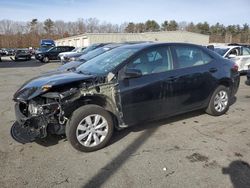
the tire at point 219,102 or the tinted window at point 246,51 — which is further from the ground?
the tinted window at point 246,51

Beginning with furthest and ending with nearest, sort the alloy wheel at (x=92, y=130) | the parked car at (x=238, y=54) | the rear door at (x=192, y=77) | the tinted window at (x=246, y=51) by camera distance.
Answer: the tinted window at (x=246, y=51) → the parked car at (x=238, y=54) → the rear door at (x=192, y=77) → the alloy wheel at (x=92, y=130)

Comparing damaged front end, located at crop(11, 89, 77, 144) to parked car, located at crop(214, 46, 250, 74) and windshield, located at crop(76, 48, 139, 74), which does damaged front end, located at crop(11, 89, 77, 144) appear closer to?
windshield, located at crop(76, 48, 139, 74)

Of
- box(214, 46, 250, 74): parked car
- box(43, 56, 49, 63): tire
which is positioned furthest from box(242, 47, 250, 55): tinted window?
box(43, 56, 49, 63): tire

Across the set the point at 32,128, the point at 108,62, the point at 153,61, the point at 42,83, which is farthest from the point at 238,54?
the point at 32,128

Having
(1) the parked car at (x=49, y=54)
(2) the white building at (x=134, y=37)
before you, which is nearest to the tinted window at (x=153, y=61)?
(1) the parked car at (x=49, y=54)

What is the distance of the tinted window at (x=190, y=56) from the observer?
197 inches

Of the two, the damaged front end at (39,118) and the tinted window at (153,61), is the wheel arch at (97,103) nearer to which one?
the damaged front end at (39,118)

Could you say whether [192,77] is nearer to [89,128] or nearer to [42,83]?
[89,128]

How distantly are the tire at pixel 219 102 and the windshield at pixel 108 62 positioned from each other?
2182 mm

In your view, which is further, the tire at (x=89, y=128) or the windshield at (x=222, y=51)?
the windshield at (x=222, y=51)

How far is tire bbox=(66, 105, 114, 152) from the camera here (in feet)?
12.9

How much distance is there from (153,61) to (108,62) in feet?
2.64

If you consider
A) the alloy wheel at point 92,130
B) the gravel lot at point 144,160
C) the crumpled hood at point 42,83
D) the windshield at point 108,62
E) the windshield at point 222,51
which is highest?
the windshield at point 222,51

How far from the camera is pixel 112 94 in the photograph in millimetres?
4172
